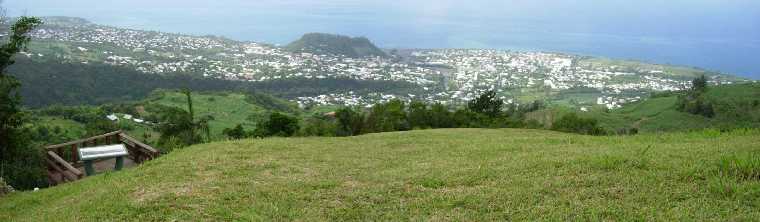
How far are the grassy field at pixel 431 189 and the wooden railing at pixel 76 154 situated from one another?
2.13 meters

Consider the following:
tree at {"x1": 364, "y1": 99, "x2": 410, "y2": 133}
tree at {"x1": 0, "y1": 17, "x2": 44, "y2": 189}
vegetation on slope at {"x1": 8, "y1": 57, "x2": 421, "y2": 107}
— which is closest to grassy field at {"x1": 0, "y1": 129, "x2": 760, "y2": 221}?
tree at {"x1": 0, "y1": 17, "x2": 44, "y2": 189}

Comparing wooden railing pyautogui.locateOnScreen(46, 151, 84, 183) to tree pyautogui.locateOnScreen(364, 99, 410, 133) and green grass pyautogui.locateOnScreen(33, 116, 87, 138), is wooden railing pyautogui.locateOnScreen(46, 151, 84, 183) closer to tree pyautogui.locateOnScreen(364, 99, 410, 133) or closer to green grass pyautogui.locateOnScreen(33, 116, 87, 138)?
tree pyautogui.locateOnScreen(364, 99, 410, 133)

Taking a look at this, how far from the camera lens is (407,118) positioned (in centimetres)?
4369

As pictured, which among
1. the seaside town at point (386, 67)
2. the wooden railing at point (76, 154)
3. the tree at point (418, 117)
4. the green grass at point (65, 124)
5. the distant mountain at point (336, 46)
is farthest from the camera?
the distant mountain at point (336, 46)

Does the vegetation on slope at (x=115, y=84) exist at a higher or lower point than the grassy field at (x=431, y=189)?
lower

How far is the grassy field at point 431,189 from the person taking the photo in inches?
280

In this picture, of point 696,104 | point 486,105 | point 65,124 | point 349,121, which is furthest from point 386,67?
point 349,121

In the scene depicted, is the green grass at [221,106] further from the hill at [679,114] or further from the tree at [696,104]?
the tree at [696,104]

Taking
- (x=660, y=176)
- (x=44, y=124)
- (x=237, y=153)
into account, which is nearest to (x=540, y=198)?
(x=660, y=176)

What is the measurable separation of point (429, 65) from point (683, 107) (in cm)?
9841

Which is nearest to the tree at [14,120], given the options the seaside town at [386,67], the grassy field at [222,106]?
the grassy field at [222,106]

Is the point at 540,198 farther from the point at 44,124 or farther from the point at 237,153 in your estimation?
the point at 44,124

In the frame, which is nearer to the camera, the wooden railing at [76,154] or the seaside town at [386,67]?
the wooden railing at [76,154]

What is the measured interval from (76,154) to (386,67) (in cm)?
13693
